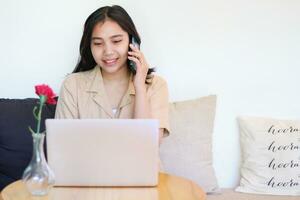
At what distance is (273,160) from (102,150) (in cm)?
→ 114

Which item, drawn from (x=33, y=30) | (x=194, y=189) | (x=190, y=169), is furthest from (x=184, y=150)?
(x=33, y=30)

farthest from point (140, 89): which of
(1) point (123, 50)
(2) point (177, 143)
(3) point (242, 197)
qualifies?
(3) point (242, 197)

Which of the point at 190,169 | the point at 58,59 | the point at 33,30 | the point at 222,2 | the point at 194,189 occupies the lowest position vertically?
the point at 190,169

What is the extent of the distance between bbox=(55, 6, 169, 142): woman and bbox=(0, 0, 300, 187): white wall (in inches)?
14.7

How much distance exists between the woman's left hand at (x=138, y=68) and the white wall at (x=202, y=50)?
0.42 meters

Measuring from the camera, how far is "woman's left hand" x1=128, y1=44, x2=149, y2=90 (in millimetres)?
1774

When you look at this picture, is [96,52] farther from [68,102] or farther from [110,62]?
[68,102]

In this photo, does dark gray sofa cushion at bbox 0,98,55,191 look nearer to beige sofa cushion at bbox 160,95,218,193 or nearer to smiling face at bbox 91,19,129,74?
smiling face at bbox 91,19,129,74

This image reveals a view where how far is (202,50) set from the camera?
2252 millimetres

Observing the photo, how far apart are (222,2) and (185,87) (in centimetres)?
46

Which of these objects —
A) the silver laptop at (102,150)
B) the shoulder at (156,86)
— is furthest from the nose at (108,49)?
the silver laptop at (102,150)

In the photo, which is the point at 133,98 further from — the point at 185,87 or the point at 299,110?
the point at 299,110

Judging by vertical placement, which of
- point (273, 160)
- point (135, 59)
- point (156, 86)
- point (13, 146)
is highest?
point (135, 59)

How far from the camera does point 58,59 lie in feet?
7.23
